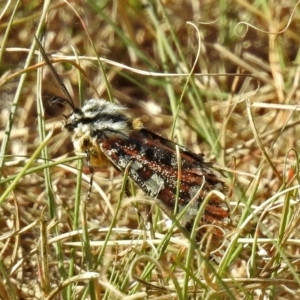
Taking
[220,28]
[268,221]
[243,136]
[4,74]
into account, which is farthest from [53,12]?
[268,221]

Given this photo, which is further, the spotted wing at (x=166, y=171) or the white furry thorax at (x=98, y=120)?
the white furry thorax at (x=98, y=120)

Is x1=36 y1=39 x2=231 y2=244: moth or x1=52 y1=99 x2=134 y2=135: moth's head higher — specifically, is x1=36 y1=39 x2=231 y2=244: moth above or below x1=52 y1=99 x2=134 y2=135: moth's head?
below

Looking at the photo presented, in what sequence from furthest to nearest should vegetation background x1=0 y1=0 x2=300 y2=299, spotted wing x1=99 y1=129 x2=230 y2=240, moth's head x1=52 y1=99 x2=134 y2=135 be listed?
1. moth's head x1=52 y1=99 x2=134 y2=135
2. vegetation background x1=0 y1=0 x2=300 y2=299
3. spotted wing x1=99 y1=129 x2=230 y2=240

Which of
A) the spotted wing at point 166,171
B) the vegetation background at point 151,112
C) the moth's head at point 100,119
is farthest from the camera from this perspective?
the moth's head at point 100,119

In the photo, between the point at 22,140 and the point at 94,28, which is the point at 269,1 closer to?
the point at 94,28

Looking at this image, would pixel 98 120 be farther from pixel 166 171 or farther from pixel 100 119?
pixel 166 171
